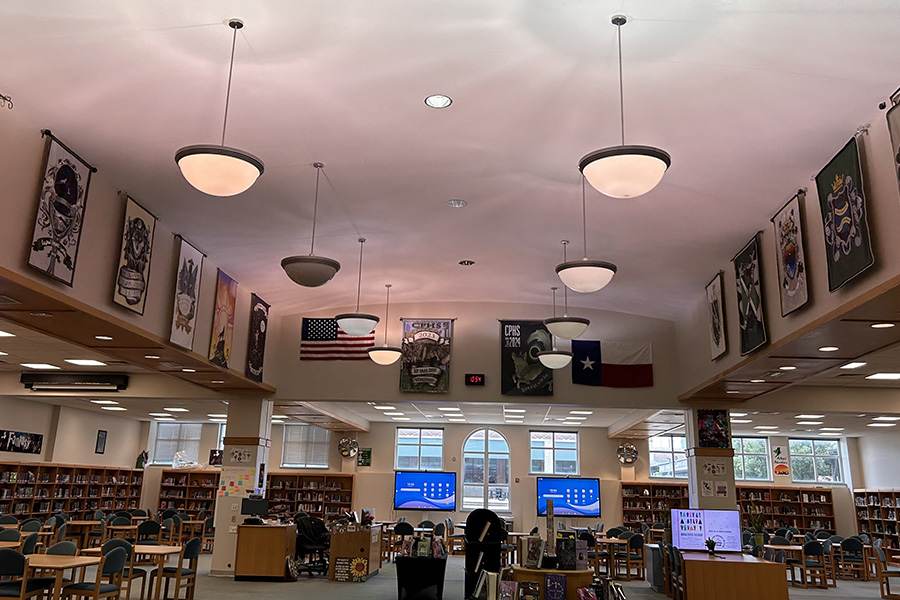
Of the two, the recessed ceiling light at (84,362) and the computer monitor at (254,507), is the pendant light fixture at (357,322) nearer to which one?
the computer monitor at (254,507)

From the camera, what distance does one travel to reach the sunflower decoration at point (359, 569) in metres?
12.0

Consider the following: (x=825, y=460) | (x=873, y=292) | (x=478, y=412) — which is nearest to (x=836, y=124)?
(x=873, y=292)

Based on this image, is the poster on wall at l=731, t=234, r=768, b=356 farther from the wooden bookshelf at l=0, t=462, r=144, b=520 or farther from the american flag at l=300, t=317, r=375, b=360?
the wooden bookshelf at l=0, t=462, r=144, b=520

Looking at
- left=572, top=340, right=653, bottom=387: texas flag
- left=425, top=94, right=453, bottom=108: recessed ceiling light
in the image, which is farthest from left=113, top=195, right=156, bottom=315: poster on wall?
left=572, top=340, right=653, bottom=387: texas flag

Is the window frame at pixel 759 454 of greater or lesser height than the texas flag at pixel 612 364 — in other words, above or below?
below

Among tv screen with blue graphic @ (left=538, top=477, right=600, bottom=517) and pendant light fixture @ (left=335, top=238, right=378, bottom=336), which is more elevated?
pendant light fixture @ (left=335, top=238, right=378, bottom=336)

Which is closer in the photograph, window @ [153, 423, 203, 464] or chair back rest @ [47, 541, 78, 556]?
chair back rest @ [47, 541, 78, 556]

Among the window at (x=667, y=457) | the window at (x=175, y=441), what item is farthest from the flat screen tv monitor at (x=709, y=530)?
the window at (x=175, y=441)

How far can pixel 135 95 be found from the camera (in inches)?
219

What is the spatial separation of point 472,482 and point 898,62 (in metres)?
18.4

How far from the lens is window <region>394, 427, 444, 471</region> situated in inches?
860

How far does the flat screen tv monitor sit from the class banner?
4497 mm

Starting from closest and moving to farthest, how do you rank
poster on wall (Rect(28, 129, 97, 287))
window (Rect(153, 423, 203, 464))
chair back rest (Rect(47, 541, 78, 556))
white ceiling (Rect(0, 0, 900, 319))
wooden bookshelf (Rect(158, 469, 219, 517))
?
white ceiling (Rect(0, 0, 900, 319)), poster on wall (Rect(28, 129, 97, 287)), chair back rest (Rect(47, 541, 78, 556)), wooden bookshelf (Rect(158, 469, 219, 517)), window (Rect(153, 423, 203, 464))

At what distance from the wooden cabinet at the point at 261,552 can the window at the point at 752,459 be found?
598 inches
